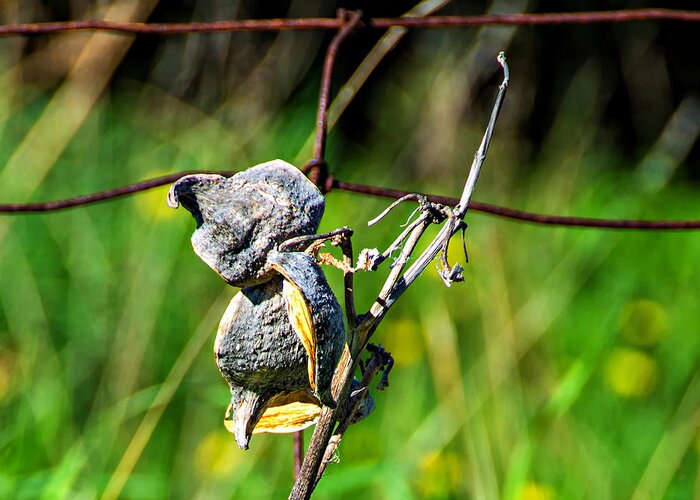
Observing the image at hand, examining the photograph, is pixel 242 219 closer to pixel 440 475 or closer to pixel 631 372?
pixel 440 475

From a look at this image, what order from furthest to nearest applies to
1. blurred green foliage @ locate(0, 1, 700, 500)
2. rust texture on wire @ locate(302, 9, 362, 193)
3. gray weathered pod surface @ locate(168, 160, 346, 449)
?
blurred green foliage @ locate(0, 1, 700, 500), rust texture on wire @ locate(302, 9, 362, 193), gray weathered pod surface @ locate(168, 160, 346, 449)

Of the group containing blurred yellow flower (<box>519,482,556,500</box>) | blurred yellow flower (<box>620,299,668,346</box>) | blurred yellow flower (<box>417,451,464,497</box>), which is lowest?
blurred yellow flower (<box>417,451,464,497</box>)

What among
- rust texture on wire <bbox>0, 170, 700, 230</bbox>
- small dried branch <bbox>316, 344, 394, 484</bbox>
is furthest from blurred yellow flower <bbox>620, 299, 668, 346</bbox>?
small dried branch <bbox>316, 344, 394, 484</bbox>

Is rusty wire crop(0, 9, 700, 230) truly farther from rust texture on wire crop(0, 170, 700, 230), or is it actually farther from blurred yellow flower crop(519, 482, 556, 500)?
blurred yellow flower crop(519, 482, 556, 500)

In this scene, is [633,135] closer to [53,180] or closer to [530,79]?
[530,79]

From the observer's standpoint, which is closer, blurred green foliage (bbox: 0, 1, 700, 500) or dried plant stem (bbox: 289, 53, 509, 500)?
dried plant stem (bbox: 289, 53, 509, 500)

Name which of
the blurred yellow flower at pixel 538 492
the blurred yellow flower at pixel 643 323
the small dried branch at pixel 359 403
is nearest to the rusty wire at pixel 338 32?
the small dried branch at pixel 359 403

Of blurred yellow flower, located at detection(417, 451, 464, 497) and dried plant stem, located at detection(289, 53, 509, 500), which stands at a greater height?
dried plant stem, located at detection(289, 53, 509, 500)
